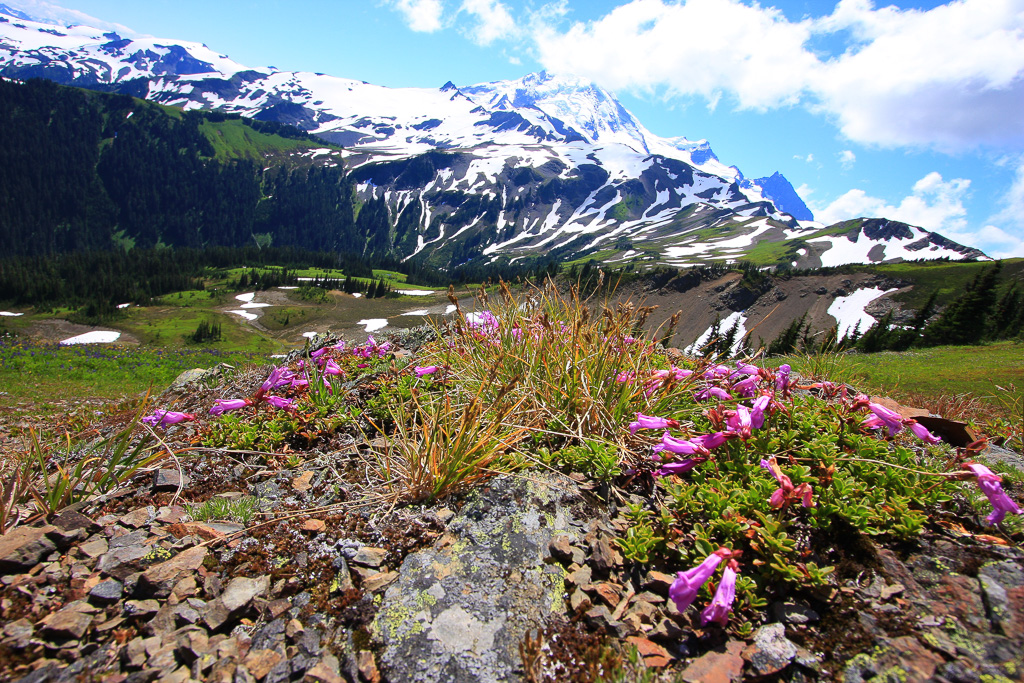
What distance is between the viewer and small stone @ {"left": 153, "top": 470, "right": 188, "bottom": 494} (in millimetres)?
2730

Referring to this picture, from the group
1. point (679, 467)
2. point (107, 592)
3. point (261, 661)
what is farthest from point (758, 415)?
point (107, 592)

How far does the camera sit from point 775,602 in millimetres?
1926

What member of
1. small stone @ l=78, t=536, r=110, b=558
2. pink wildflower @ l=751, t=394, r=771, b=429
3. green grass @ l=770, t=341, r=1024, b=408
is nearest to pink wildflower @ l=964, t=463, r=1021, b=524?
pink wildflower @ l=751, t=394, r=771, b=429

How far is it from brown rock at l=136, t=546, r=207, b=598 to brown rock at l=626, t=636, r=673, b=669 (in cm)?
192

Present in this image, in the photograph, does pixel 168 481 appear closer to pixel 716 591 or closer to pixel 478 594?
pixel 478 594

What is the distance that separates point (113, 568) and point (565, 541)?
2.02 m

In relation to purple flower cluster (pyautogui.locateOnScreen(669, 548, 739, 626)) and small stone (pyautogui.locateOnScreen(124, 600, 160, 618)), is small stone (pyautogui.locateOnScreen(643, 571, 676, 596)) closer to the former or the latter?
purple flower cluster (pyautogui.locateOnScreen(669, 548, 739, 626))

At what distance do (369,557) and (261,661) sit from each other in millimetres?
588

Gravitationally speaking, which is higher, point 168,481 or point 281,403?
point 281,403

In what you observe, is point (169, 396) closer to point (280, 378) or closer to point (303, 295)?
point (280, 378)

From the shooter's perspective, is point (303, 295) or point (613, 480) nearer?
point (613, 480)

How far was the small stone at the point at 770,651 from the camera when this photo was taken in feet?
5.40

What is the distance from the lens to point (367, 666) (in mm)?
1626

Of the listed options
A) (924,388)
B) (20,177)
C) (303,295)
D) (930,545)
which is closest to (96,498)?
(930,545)
